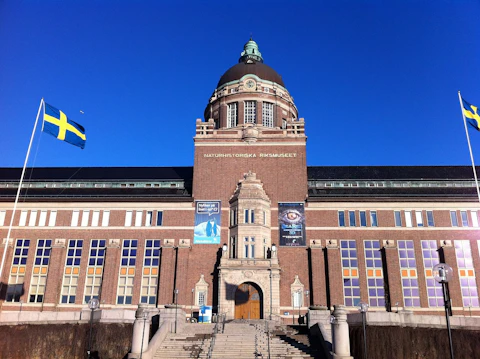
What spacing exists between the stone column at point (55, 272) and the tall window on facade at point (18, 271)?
3231 mm

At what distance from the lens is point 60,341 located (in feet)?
95.5

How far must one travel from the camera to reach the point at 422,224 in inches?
1810

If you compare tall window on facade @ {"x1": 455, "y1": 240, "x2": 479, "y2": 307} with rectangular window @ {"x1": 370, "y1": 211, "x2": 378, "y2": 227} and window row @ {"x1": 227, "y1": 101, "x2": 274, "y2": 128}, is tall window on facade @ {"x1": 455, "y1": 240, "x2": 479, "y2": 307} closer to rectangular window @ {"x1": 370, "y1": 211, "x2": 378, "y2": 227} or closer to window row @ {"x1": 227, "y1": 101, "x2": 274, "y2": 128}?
rectangular window @ {"x1": 370, "y1": 211, "x2": 378, "y2": 227}

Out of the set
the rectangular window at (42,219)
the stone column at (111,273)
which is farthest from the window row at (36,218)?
the stone column at (111,273)

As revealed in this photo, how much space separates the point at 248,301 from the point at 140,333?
1754 cm

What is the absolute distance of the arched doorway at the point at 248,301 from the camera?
138 feet

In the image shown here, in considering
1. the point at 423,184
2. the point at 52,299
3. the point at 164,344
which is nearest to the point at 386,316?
the point at 164,344

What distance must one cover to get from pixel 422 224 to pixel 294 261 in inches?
556

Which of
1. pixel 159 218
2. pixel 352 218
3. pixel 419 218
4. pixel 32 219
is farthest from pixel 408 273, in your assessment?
pixel 32 219

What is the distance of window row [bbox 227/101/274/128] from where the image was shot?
5512 centimetres

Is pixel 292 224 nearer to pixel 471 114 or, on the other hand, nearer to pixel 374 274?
pixel 374 274

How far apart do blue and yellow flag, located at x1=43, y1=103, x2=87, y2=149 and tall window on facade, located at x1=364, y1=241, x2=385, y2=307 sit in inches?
1176

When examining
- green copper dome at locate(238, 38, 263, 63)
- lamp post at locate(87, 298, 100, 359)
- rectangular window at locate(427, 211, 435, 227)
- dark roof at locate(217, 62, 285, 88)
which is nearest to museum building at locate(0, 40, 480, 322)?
rectangular window at locate(427, 211, 435, 227)

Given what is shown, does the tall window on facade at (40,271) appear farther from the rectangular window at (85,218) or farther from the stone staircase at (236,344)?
the stone staircase at (236,344)
